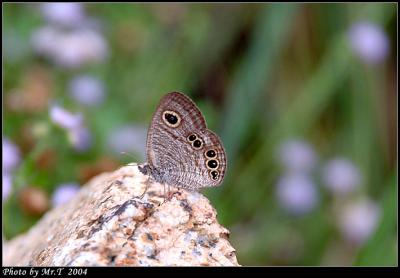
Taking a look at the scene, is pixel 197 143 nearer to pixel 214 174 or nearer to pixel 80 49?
pixel 214 174

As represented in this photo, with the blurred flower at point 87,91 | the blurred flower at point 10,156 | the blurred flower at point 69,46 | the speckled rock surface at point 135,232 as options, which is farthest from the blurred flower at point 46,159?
the speckled rock surface at point 135,232

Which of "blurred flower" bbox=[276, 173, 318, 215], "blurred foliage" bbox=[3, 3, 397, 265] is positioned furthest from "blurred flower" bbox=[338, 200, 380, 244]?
"blurred flower" bbox=[276, 173, 318, 215]

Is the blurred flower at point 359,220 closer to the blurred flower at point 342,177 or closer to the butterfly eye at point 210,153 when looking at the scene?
the blurred flower at point 342,177

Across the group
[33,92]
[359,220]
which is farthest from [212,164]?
[359,220]

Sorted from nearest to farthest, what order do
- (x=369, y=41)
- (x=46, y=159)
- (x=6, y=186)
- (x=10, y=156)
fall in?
(x=6, y=186) < (x=10, y=156) < (x=46, y=159) < (x=369, y=41)

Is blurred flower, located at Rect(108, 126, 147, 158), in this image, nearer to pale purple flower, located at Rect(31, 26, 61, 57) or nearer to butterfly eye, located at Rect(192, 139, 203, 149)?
pale purple flower, located at Rect(31, 26, 61, 57)

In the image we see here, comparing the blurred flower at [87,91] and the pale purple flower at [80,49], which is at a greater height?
the pale purple flower at [80,49]

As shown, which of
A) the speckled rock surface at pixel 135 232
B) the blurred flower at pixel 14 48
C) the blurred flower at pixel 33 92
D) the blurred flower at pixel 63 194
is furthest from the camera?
the blurred flower at pixel 14 48

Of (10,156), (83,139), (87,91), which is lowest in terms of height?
(10,156)
